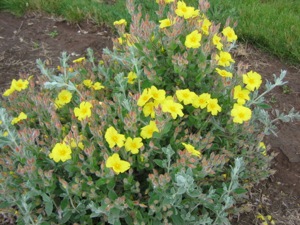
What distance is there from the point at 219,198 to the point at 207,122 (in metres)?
0.41

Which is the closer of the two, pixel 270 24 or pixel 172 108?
pixel 172 108

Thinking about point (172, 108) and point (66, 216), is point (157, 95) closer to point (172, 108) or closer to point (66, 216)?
point (172, 108)

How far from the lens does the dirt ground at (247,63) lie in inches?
111

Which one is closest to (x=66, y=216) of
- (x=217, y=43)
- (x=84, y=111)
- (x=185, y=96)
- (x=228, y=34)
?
(x=84, y=111)

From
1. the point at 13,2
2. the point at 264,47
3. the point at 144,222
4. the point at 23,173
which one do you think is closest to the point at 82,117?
the point at 23,173

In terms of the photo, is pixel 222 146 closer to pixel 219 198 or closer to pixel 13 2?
pixel 219 198

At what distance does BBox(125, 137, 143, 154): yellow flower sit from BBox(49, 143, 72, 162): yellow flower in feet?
0.89

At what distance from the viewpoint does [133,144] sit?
6.91 feet

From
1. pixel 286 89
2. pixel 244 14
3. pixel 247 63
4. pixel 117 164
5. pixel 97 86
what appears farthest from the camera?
pixel 244 14

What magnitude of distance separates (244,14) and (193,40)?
2.35 m

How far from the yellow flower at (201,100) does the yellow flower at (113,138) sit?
1.46 feet

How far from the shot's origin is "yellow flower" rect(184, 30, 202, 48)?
2299 millimetres

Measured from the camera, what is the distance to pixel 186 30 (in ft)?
8.18

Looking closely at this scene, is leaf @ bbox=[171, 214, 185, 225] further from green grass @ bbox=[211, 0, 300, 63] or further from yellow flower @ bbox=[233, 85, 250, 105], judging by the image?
green grass @ bbox=[211, 0, 300, 63]
